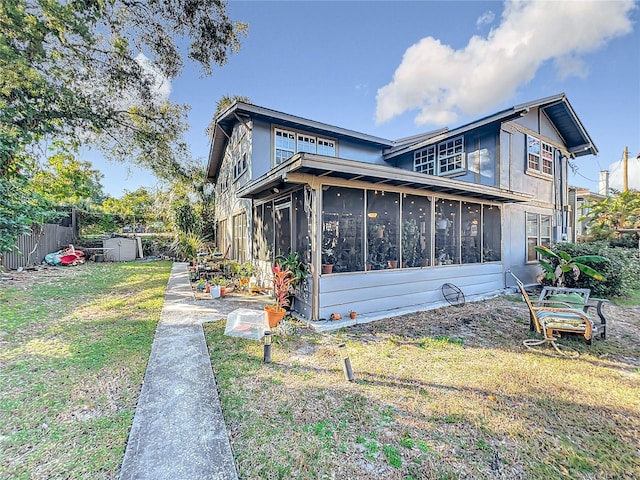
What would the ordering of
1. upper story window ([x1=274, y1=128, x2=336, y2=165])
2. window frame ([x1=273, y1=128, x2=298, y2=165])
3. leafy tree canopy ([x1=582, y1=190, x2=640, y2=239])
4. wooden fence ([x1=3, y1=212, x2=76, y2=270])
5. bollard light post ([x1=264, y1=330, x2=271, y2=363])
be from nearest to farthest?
bollard light post ([x1=264, y1=330, x2=271, y2=363]), window frame ([x1=273, y1=128, x2=298, y2=165]), upper story window ([x1=274, y1=128, x2=336, y2=165]), wooden fence ([x1=3, y1=212, x2=76, y2=270]), leafy tree canopy ([x1=582, y1=190, x2=640, y2=239])

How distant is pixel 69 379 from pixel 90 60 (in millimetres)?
9552

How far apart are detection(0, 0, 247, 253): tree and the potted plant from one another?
4266mm

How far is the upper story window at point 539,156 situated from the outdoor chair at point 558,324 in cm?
668

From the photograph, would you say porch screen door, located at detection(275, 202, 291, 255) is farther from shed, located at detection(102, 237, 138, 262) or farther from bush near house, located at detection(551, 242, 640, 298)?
shed, located at detection(102, 237, 138, 262)

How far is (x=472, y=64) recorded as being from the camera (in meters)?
10.8

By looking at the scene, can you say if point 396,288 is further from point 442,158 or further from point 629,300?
point 629,300

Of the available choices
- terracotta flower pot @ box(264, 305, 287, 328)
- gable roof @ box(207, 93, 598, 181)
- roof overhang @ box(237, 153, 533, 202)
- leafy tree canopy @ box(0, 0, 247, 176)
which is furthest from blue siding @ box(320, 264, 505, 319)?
leafy tree canopy @ box(0, 0, 247, 176)

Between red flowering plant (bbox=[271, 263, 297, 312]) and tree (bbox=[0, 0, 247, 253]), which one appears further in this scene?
tree (bbox=[0, 0, 247, 253])

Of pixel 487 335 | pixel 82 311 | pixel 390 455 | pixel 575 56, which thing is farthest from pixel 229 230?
pixel 575 56

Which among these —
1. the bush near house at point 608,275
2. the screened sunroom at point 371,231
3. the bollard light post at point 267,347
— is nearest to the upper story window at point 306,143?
the screened sunroom at point 371,231

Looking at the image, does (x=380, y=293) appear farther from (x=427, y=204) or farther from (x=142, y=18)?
(x=142, y=18)

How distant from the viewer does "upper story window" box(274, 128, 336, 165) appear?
9055 millimetres

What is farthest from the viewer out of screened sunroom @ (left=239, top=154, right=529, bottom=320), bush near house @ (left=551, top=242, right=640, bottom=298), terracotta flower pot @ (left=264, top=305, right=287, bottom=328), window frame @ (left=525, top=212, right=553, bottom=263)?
window frame @ (left=525, top=212, right=553, bottom=263)

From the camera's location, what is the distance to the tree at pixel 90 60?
6.64 meters
